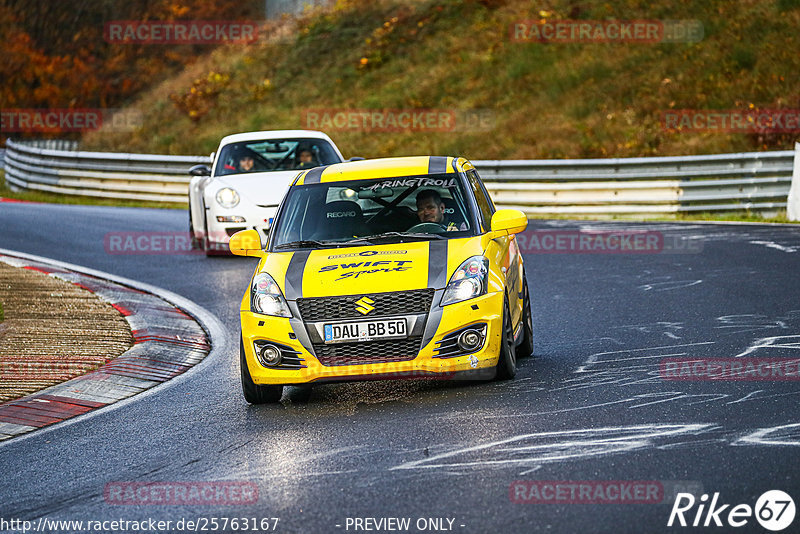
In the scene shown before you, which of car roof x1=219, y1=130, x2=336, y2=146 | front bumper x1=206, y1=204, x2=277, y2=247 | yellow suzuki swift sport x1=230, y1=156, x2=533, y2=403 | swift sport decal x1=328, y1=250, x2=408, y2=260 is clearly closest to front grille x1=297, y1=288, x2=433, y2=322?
yellow suzuki swift sport x1=230, y1=156, x2=533, y2=403

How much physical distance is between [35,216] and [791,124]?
15.6m

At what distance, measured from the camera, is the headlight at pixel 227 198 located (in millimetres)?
16594

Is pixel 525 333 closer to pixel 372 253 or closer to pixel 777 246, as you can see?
pixel 372 253

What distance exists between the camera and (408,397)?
8094 millimetres

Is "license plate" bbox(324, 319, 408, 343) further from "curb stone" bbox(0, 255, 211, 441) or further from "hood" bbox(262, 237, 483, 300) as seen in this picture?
"curb stone" bbox(0, 255, 211, 441)

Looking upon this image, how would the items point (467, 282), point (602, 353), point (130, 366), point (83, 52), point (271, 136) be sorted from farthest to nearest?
point (83, 52) → point (271, 136) → point (130, 366) → point (602, 353) → point (467, 282)

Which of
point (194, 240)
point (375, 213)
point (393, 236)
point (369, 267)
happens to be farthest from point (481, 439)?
point (194, 240)

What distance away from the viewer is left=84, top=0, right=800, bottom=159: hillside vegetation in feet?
99.2

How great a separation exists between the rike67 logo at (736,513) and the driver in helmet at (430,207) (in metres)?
4.00

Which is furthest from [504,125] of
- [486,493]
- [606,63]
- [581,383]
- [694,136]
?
[486,493]

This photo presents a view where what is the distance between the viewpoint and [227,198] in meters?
16.6

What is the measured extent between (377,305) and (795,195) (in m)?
12.9

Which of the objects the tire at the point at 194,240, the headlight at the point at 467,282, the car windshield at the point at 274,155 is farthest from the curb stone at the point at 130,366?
the car windshield at the point at 274,155

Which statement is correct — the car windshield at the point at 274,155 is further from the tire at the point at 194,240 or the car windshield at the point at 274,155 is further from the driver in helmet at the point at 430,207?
the driver in helmet at the point at 430,207
